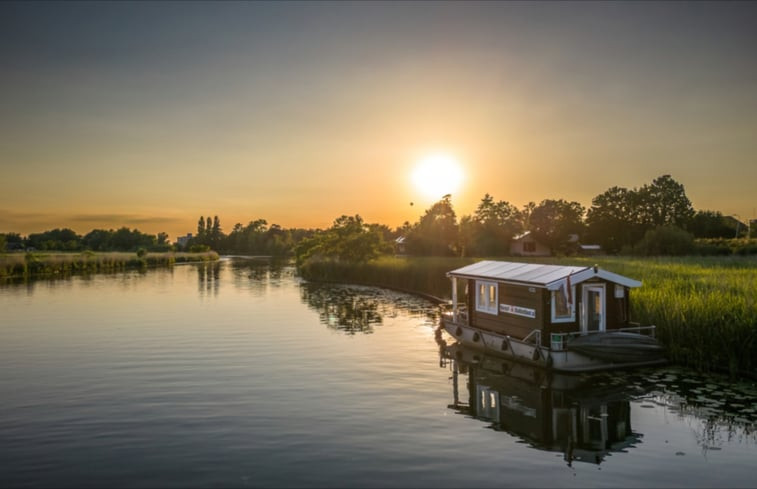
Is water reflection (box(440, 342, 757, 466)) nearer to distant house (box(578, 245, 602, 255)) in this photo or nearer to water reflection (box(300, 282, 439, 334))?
water reflection (box(300, 282, 439, 334))

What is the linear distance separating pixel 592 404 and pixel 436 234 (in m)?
84.5

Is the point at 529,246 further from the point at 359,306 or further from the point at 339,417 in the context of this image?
the point at 339,417

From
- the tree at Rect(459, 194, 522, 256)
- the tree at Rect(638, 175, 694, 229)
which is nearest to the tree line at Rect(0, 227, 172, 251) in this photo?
the tree at Rect(459, 194, 522, 256)

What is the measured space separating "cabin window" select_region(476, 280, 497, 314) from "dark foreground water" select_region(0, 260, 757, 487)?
2.58 meters

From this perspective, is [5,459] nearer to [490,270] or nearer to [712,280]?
[490,270]

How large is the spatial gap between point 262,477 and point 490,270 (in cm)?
1752

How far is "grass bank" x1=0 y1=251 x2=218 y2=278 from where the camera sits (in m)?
69.9

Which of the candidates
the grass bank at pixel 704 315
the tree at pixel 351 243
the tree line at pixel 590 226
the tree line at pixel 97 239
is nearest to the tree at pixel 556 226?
the tree line at pixel 590 226

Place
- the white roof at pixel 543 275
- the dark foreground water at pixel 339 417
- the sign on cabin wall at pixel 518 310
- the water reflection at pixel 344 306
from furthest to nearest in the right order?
the water reflection at pixel 344 306
the sign on cabin wall at pixel 518 310
the white roof at pixel 543 275
the dark foreground water at pixel 339 417

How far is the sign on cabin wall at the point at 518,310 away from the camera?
22.4 meters

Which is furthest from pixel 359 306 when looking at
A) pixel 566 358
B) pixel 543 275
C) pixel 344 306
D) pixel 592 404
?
pixel 592 404

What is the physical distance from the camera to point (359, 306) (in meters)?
43.3

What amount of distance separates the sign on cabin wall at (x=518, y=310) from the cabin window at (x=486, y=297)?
795 mm

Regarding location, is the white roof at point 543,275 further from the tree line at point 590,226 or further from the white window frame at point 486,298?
the tree line at point 590,226
